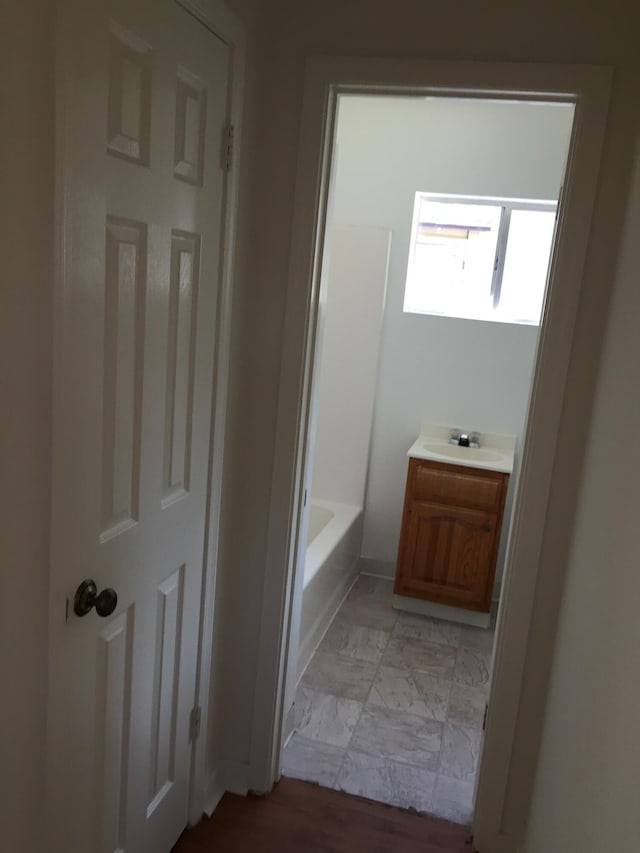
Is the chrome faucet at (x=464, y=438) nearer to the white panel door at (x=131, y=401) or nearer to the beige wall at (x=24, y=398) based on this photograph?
the white panel door at (x=131, y=401)

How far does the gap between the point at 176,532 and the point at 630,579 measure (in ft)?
3.34

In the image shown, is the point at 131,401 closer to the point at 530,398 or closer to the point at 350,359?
the point at 530,398

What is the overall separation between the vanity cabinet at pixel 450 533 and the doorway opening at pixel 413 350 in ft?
0.06

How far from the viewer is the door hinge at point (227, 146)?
5.44ft

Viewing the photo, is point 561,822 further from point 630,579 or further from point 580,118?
point 580,118

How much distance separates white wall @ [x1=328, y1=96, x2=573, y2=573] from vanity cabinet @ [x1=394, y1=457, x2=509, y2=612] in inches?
17.6

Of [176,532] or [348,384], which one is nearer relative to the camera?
[176,532]

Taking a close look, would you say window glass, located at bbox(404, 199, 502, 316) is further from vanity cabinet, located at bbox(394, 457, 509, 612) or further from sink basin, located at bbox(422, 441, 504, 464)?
vanity cabinet, located at bbox(394, 457, 509, 612)

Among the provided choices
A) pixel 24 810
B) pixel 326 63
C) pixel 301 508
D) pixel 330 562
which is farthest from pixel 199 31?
pixel 330 562

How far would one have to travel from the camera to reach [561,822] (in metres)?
1.53

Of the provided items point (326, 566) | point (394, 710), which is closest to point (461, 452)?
point (326, 566)

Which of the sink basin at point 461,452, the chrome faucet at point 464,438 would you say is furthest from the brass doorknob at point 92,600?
the chrome faucet at point 464,438

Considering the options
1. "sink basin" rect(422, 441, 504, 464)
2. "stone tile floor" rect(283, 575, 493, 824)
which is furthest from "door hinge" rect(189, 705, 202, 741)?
"sink basin" rect(422, 441, 504, 464)

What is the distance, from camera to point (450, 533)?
11.4ft
